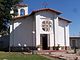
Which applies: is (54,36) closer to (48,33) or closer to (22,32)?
(48,33)

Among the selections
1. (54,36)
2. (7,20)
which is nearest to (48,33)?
(54,36)

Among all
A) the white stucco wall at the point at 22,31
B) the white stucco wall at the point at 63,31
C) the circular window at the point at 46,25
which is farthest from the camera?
the white stucco wall at the point at 63,31

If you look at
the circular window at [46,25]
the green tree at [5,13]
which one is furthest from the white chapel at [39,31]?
the green tree at [5,13]

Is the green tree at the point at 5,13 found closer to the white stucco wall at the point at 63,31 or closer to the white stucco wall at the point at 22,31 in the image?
the white stucco wall at the point at 22,31

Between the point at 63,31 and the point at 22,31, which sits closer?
the point at 22,31

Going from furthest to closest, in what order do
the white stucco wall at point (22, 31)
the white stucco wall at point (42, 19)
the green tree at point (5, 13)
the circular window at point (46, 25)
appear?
the white stucco wall at point (22, 31), the circular window at point (46, 25), the green tree at point (5, 13), the white stucco wall at point (42, 19)

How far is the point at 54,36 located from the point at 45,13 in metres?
3.80

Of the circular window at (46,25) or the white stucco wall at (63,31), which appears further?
the white stucco wall at (63,31)

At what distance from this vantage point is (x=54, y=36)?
1555 inches

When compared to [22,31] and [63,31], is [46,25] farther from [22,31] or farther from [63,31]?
[22,31]

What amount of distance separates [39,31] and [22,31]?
10.4ft

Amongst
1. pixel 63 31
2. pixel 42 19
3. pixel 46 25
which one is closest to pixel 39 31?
pixel 46 25

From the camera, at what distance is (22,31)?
40.8m

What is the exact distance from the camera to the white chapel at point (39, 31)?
3919 centimetres
